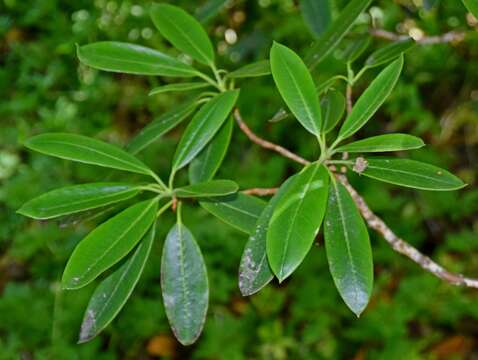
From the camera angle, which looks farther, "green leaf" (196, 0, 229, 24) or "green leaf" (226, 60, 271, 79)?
"green leaf" (196, 0, 229, 24)

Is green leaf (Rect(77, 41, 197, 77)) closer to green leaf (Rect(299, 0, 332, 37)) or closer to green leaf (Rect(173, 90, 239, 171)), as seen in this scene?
green leaf (Rect(173, 90, 239, 171))

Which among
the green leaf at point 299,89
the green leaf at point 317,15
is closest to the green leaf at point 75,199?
the green leaf at point 299,89

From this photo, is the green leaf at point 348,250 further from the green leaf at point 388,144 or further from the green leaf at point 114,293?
the green leaf at point 114,293

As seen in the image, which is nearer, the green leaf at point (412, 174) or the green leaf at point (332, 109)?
the green leaf at point (412, 174)

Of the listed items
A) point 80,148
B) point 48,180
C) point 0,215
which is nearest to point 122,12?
point 48,180

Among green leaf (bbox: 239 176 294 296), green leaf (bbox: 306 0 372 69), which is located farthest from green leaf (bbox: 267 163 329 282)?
green leaf (bbox: 306 0 372 69)

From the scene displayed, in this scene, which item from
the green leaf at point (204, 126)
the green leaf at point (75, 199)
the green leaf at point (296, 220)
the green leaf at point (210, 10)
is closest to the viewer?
the green leaf at point (296, 220)

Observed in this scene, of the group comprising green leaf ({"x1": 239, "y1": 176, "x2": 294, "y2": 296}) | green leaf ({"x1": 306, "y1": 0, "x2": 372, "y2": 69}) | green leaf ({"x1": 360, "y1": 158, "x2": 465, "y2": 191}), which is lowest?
A: green leaf ({"x1": 239, "y1": 176, "x2": 294, "y2": 296})

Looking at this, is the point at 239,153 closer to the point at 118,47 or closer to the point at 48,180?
the point at 48,180

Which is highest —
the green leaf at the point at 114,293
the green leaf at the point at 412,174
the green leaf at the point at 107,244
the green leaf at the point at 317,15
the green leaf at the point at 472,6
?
the green leaf at the point at 472,6
